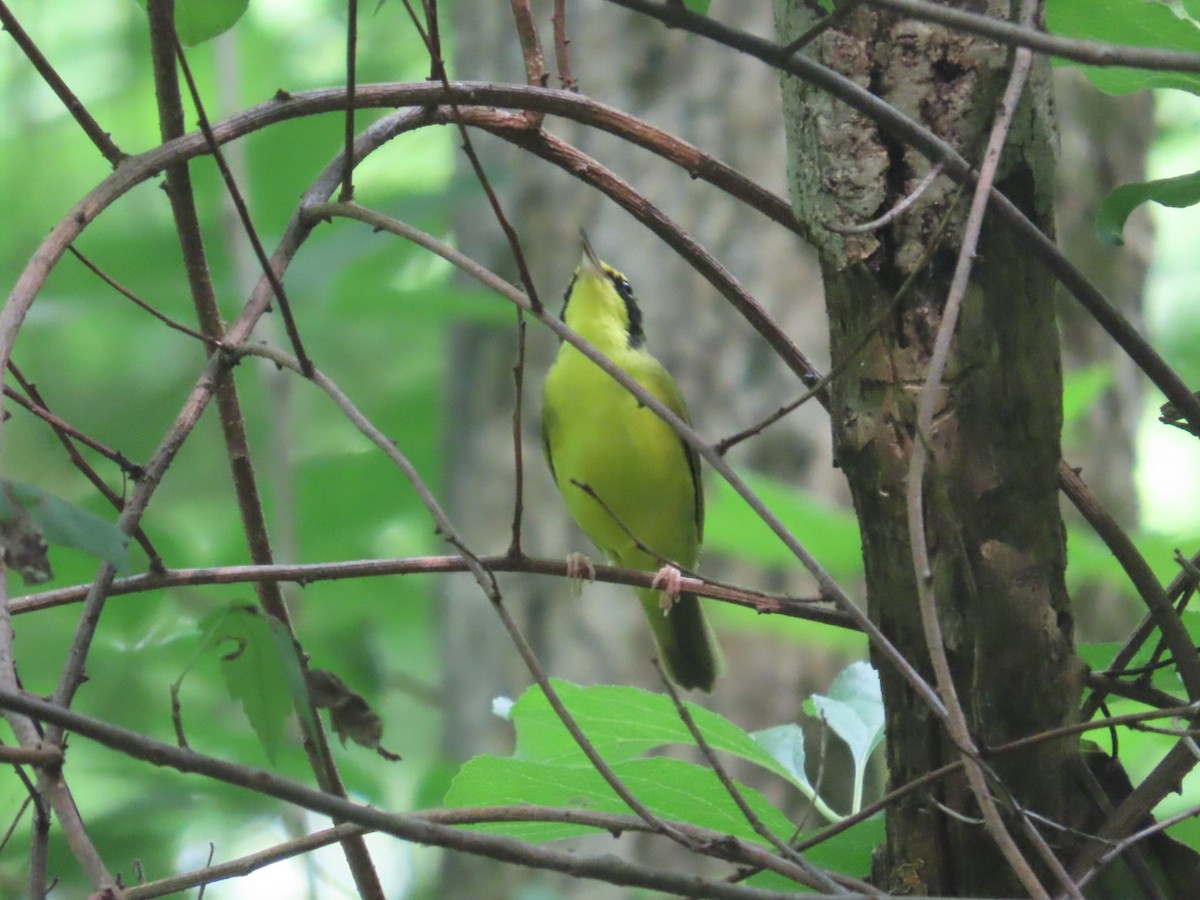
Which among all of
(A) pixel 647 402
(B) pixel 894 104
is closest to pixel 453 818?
(A) pixel 647 402

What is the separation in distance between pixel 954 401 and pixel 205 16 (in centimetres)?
107

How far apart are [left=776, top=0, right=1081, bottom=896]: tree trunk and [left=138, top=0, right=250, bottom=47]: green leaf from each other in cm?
71

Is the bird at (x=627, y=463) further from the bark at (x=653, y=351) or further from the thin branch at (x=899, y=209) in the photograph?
the thin branch at (x=899, y=209)

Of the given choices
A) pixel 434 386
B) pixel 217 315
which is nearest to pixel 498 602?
pixel 217 315

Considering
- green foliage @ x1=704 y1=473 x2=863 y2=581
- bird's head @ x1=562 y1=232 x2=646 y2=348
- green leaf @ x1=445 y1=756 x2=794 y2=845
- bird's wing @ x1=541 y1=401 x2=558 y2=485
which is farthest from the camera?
bird's head @ x1=562 y1=232 x2=646 y2=348

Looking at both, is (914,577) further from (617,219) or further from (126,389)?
(126,389)

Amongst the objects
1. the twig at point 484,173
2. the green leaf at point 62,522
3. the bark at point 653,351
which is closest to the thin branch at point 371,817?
the green leaf at point 62,522

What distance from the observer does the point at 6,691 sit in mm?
1010

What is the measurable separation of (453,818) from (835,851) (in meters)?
0.63

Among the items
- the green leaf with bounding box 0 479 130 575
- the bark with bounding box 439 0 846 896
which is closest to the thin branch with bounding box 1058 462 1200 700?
the green leaf with bounding box 0 479 130 575

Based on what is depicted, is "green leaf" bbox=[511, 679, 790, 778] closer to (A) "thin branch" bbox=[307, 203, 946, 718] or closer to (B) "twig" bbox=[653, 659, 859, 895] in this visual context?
(B) "twig" bbox=[653, 659, 859, 895]

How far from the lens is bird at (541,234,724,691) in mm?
4160

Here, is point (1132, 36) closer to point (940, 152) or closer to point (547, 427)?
point (940, 152)

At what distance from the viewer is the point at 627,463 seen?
417 cm
